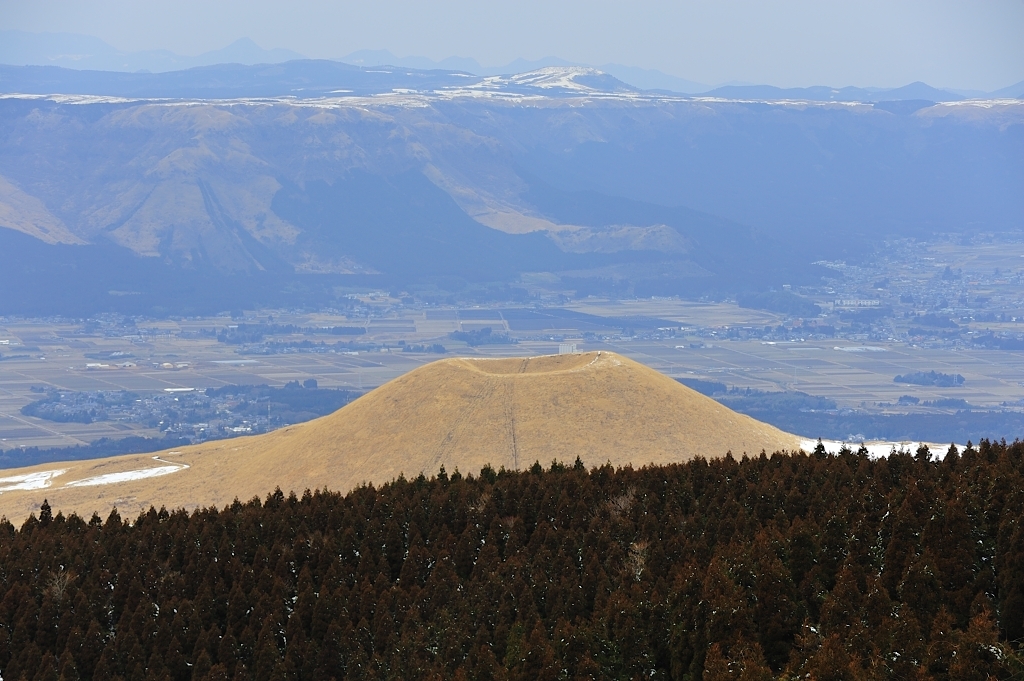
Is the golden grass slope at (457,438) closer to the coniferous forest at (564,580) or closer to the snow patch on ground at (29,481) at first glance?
the snow patch on ground at (29,481)

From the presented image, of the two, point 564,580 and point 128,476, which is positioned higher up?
point 128,476

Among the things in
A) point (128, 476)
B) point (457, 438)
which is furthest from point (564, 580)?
point (128, 476)

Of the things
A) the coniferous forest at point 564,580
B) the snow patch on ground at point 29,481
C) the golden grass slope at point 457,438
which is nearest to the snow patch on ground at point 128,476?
the golden grass slope at point 457,438

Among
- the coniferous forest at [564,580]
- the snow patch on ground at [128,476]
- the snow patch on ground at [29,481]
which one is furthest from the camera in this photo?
the snow patch on ground at [29,481]

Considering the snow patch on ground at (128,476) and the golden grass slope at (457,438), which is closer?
the golden grass slope at (457,438)

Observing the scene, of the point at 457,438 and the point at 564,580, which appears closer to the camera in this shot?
the point at 564,580

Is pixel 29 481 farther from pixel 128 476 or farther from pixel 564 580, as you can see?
pixel 564 580
